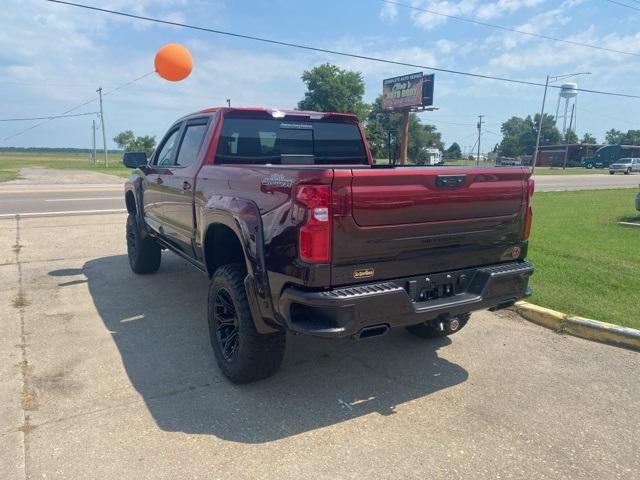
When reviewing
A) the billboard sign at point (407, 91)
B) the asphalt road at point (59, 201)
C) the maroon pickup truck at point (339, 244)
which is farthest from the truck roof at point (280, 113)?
the billboard sign at point (407, 91)

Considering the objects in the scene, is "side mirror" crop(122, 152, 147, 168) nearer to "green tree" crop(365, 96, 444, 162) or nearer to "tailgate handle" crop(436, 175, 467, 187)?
"tailgate handle" crop(436, 175, 467, 187)

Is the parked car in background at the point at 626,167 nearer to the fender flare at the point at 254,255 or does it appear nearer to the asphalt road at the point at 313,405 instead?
the asphalt road at the point at 313,405

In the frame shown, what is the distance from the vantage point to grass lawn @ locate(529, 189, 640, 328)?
16.8 feet

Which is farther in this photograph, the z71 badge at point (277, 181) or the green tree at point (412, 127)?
the green tree at point (412, 127)

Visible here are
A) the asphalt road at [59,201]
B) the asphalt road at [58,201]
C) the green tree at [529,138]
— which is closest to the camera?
the asphalt road at [59,201]

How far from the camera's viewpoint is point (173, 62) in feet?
37.4

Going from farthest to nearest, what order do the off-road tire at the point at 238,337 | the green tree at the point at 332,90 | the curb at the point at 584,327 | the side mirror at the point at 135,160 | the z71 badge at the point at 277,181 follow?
the green tree at the point at 332,90
the side mirror at the point at 135,160
the curb at the point at 584,327
the off-road tire at the point at 238,337
the z71 badge at the point at 277,181

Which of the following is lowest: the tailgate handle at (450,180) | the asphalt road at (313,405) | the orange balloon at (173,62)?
the asphalt road at (313,405)

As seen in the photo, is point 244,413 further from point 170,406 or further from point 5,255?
point 5,255

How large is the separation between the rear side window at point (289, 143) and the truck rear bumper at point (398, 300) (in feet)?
6.67

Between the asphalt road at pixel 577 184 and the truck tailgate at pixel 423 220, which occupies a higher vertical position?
the truck tailgate at pixel 423 220

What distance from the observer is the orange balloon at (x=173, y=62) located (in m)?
11.3

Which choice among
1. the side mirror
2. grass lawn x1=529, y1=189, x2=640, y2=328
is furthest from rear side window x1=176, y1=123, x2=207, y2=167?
grass lawn x1=529, y1=189, x2=640, y2=328

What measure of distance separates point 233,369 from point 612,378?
286 cm
